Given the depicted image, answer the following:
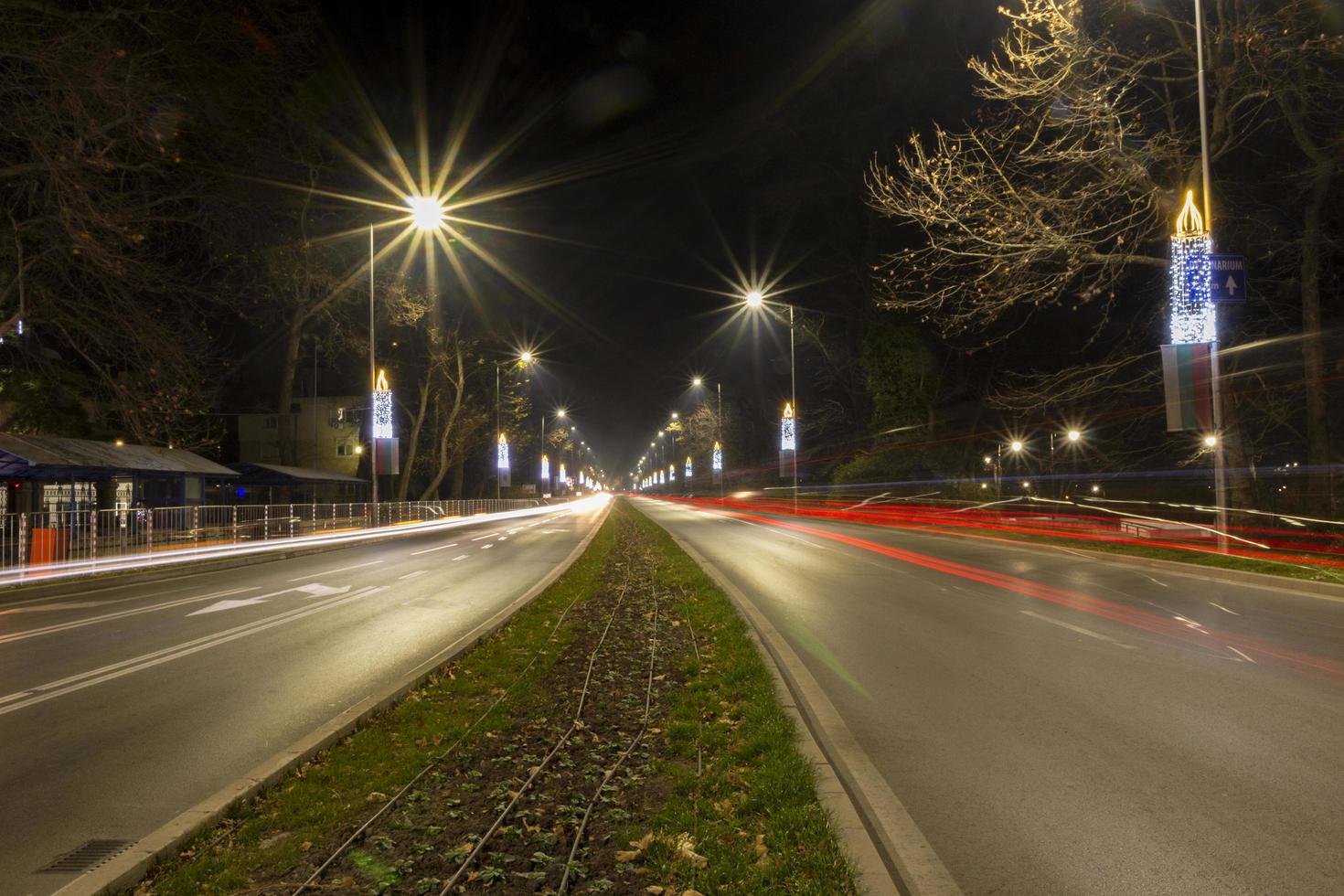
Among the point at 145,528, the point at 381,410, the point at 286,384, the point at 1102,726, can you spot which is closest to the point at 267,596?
the point at 145,528

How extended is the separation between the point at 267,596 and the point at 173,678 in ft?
22.7

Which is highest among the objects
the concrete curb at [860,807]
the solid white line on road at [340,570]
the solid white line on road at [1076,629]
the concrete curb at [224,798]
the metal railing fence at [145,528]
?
the metal railing fence at [145,528]

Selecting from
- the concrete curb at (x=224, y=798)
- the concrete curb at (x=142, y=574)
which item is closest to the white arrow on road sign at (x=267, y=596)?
the concrete curb at (x=142, y=574)

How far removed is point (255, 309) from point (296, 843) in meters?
28.2

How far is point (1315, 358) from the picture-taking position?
20250mm

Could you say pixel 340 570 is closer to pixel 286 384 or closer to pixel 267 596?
pixel 267 596

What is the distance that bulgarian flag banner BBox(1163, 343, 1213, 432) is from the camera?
16906 mm

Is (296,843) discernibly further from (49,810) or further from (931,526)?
(931,526)

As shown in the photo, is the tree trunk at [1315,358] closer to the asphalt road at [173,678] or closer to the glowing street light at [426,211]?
the asphalt road at [173,678]

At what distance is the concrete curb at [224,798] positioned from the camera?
3717mm

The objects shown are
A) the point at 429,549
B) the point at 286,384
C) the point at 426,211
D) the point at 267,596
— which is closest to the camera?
the point at 267,596

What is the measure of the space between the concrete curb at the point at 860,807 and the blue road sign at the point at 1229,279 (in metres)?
13.6

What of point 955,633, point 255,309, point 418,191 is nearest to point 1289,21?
point 955,633

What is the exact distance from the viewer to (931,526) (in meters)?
33.1
